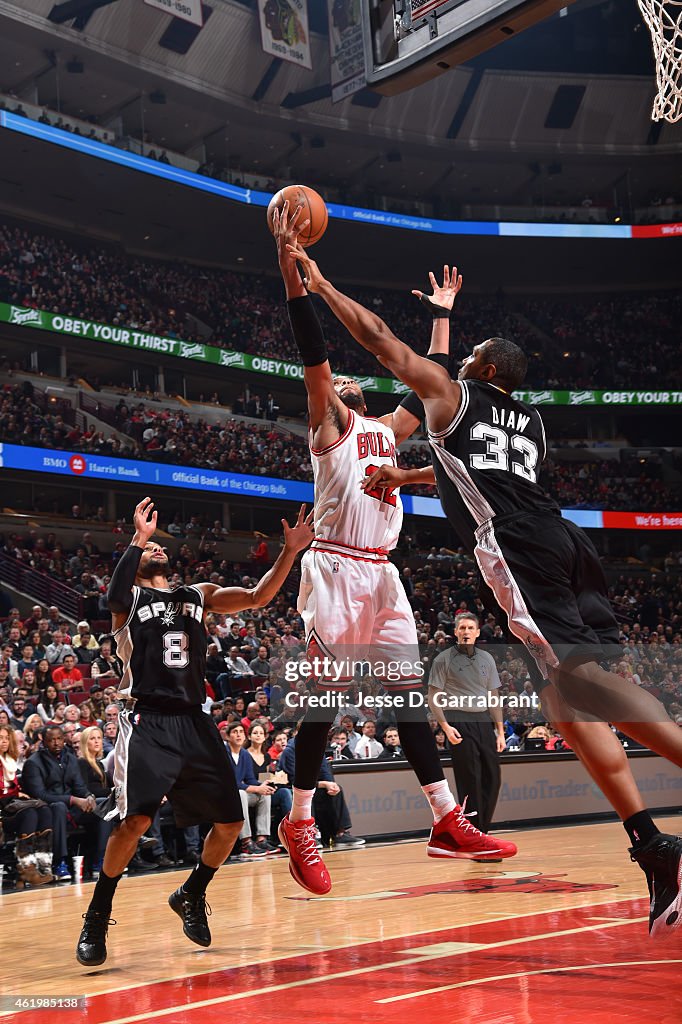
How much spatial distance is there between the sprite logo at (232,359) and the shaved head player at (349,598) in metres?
23.0

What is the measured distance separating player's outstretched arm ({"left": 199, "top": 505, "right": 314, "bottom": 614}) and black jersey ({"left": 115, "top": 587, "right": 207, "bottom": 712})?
0.21 metres

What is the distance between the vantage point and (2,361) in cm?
2742

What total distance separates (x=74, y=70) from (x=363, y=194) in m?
9.30

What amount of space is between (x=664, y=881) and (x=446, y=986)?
4.40ft

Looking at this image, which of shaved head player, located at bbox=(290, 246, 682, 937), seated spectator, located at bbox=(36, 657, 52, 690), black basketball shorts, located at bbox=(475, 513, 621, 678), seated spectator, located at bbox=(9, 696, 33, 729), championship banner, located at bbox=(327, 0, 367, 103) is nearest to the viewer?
shaved head player, located at bbox=(290, 246, 682, 937)

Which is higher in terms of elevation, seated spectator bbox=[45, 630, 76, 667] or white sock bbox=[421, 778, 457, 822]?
seated spectator bbox=[45, 630, 76, 667]

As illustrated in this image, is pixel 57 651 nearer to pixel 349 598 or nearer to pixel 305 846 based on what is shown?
pixel 305 846

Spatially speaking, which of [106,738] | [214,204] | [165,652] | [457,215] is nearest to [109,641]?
[106,738]

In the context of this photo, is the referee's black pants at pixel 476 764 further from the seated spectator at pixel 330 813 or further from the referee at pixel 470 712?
the seated spectator at pixel 330 813

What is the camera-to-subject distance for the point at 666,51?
28.8 feet

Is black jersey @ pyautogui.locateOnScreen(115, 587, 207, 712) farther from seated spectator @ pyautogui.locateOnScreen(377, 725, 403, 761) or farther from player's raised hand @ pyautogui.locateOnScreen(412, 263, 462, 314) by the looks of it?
seated spectator @ pyautogui.locateOnScreen(377, 725, 403, 761)

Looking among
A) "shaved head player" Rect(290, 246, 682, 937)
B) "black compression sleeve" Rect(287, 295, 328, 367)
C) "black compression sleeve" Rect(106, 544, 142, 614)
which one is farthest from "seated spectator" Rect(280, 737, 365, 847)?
"shaved head player" Rect(290, 246, 682, 937)

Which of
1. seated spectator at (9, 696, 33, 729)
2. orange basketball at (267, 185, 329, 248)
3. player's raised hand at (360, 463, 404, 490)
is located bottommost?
seated spectator at (9, 696, 33, 729)

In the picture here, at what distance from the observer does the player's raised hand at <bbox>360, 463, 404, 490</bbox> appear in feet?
14.9
